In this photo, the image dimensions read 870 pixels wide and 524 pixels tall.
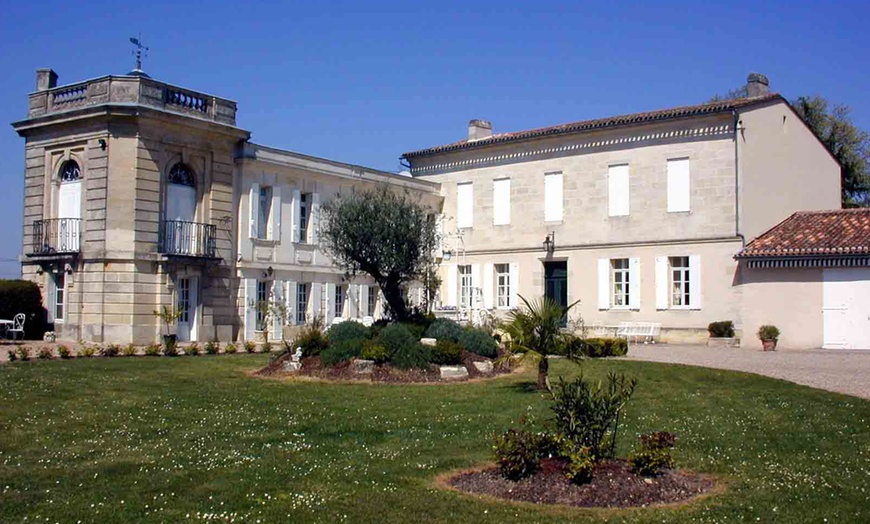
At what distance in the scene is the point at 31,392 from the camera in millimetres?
13523

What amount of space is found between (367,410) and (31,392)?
533 centimetres

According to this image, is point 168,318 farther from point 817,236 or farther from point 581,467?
point 817,236

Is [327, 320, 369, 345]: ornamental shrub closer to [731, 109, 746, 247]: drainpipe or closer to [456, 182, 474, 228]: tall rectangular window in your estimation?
[731, 109, 746, 247]: drainpipe

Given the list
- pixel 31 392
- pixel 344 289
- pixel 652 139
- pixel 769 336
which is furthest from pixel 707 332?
pixel 31 392

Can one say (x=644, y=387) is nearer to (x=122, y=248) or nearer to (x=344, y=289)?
(x=122, y=248)

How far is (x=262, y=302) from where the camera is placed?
2827 centimetres

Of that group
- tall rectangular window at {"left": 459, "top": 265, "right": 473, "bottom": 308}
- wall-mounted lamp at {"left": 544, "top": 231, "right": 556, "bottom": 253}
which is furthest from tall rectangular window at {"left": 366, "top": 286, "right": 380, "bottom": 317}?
wall-mounted lamp at {"left": 544, "top": 231, "right": 556, "bottom": 253}

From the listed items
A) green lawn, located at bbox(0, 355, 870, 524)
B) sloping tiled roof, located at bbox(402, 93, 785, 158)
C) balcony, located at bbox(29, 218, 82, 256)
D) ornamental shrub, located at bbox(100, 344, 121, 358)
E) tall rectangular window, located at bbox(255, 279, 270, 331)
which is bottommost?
green lawn, located at bbox(0, 355, 870, 524)

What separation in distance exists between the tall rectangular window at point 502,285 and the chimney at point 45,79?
16.8 m

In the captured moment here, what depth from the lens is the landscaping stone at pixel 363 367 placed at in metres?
16.7

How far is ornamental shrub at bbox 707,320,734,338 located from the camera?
27156 mm

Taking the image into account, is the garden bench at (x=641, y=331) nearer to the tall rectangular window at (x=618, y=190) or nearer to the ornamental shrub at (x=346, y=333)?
the tall rectangular window at (x=618, y=190)

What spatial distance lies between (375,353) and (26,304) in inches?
539

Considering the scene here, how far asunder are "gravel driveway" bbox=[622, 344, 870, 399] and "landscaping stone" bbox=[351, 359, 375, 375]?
288 inches
